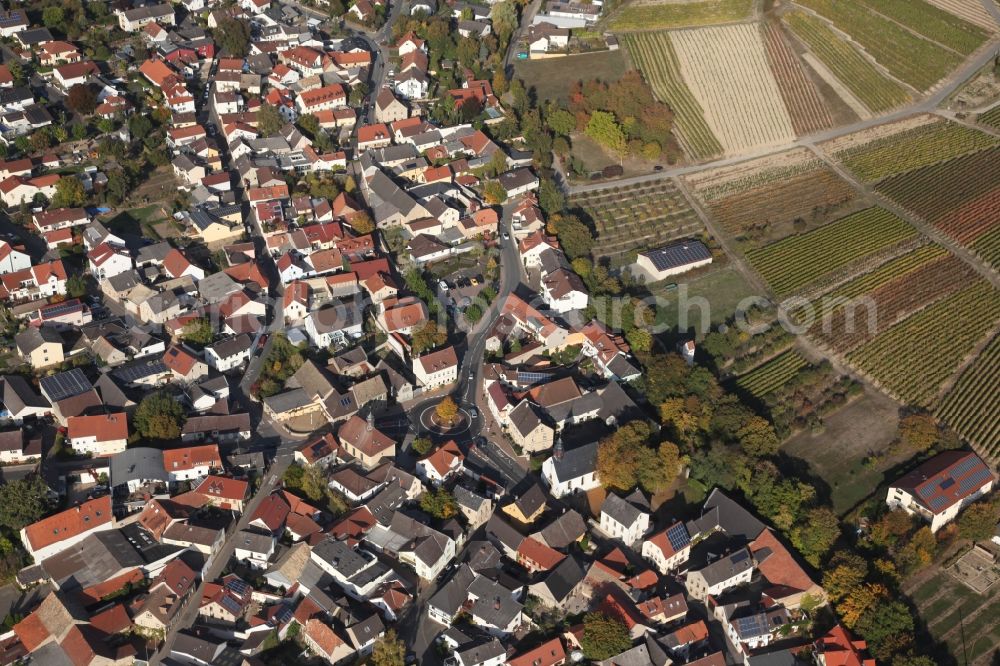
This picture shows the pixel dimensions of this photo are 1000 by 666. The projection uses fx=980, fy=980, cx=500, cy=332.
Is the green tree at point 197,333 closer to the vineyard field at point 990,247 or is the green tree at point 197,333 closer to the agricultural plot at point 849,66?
the vineyard field at point 990,247

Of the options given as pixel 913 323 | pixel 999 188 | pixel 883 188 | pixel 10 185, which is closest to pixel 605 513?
pixel 913 323

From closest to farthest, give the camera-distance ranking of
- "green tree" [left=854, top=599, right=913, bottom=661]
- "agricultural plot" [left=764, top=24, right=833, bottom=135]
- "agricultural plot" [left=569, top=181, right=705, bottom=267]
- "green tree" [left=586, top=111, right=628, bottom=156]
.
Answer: "green tree" [left=854, top=599, right=913, bottom=661] → "agricultural plot" [left=569, top=181, right=705, bottom=267] → "green tree" [left=586, top=111, right=628, bottom=156] → "agricultural plot" [left=764, top=24, right=833, bottom=135]

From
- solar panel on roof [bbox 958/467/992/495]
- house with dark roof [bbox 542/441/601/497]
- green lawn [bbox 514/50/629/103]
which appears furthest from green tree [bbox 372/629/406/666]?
green lawn [bbox 514/50/629/103]

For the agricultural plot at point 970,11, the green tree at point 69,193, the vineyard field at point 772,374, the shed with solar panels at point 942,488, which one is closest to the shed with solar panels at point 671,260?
the vineyard field at point 772,374

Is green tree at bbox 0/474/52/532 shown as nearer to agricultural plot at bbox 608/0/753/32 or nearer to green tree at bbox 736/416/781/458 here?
green tree at bbox 736/416/781/458

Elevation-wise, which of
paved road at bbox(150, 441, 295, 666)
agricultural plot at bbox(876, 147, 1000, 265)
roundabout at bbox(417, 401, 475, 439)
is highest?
agricultural plot at bbox(876, 147, 1000, 265)

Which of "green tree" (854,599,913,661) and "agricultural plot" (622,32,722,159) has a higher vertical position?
"agricultural plot" (622,32,722,159)
